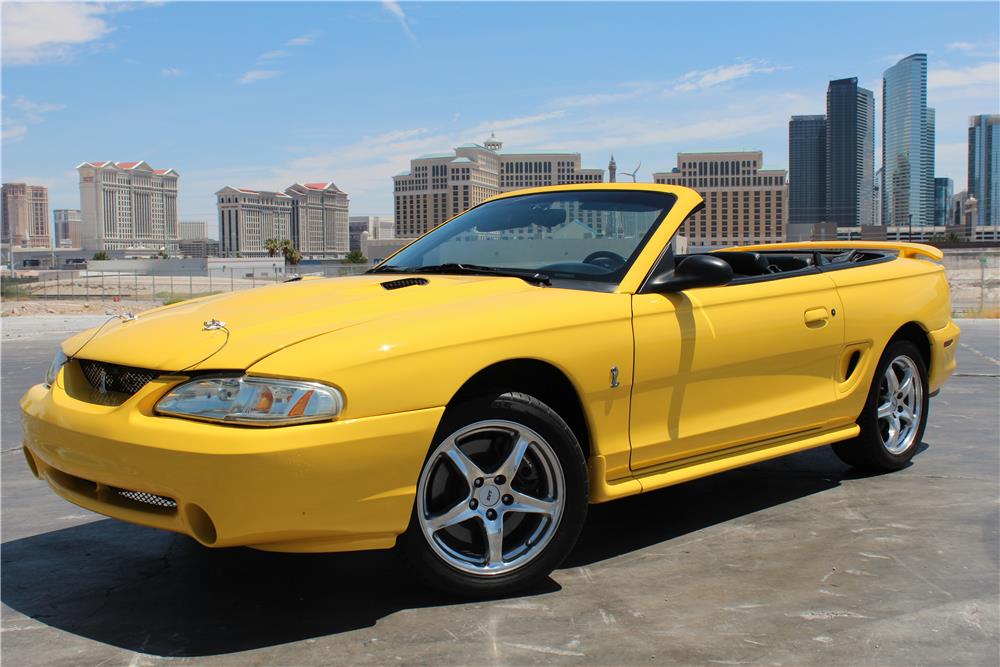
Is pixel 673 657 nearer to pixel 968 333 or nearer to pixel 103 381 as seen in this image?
pixel 103 381

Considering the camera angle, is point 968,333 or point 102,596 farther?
point 968,333

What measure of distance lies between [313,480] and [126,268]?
144 metres

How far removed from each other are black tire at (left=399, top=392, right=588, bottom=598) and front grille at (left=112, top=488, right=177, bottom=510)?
2.40 ft

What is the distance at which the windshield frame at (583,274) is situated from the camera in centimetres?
368

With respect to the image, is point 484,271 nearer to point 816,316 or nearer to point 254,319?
point 254,319

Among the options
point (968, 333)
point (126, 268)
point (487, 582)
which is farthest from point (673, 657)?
point (126, 268)

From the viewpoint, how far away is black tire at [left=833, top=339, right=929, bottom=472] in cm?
479

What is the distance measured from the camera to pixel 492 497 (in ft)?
10.4

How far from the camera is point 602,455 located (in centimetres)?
342

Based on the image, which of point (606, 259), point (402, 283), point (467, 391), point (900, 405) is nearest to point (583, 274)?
point (606, 259)

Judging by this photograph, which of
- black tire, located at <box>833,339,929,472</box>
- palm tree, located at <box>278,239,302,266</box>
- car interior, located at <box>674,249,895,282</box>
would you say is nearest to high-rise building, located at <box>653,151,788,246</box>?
palm tree, located at <box>278,239,302,266</box>

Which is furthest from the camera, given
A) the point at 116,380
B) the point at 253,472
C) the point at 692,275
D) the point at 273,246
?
the point at 273,246

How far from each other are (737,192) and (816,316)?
143 metres

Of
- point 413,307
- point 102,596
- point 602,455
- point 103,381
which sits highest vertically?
point 413,307
